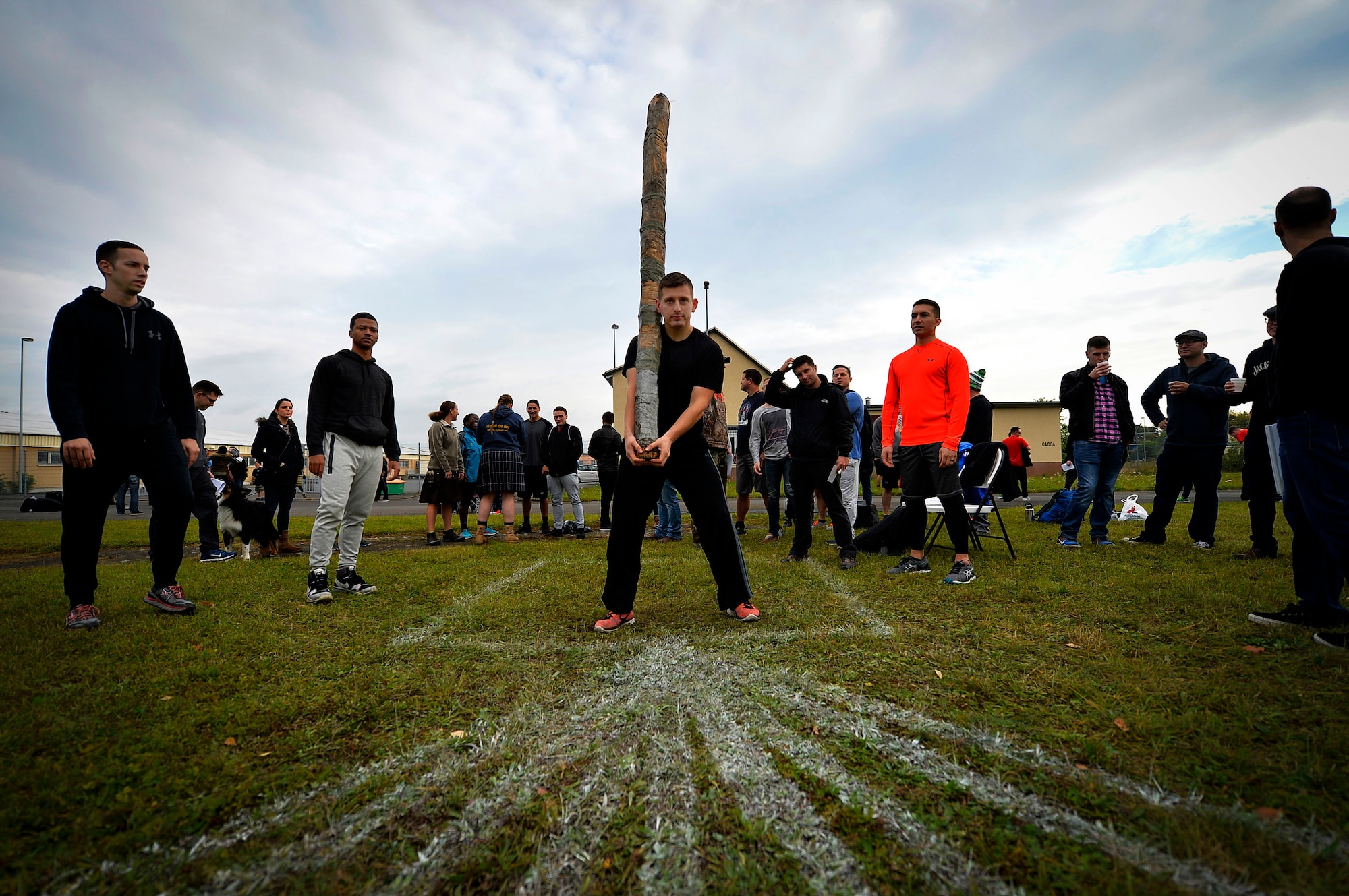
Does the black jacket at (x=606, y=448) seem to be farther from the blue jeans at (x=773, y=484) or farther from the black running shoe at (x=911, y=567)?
the black running shoe at (x=911, y=567)

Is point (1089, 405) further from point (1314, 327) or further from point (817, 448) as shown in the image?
point (1314, 327)

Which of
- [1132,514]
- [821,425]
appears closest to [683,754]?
[821,425]

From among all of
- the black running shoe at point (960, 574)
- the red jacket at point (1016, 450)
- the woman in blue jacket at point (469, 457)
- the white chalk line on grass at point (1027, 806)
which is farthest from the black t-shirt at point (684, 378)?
the red jacket at point (1016, 450)

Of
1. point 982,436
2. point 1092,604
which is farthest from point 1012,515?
point 1092,604

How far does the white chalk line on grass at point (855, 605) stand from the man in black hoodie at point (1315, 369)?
6.48 ft

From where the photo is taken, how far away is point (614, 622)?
3.42 m

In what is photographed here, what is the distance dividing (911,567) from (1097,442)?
3.08 meters

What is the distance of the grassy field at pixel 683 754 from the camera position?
1.39 metres

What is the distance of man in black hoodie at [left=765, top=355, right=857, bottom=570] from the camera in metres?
5.57

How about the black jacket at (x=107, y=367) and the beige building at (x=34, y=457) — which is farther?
the beige building at (x=34, y=457)

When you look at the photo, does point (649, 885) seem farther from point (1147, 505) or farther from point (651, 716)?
point (1147, 505)

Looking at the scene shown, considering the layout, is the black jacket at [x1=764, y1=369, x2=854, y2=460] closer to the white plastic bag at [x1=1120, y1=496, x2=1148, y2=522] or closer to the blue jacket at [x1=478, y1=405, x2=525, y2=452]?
the blue jacket at [x1=478, y1=405, x2=525, y2=452]

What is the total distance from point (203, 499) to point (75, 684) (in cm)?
457

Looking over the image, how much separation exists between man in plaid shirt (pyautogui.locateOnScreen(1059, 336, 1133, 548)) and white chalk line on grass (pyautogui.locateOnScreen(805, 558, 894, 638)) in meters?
3.19
